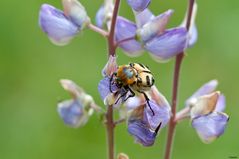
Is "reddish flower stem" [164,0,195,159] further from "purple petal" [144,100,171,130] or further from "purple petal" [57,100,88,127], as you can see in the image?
"purple petal" [57,100,88,127]

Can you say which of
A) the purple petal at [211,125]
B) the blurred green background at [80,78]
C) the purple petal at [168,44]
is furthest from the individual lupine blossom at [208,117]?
the blurred green background at [80,78]

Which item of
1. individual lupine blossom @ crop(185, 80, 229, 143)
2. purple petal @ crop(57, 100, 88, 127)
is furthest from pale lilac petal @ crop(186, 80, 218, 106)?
purple petal @ crop(57, 100, 88, 127)

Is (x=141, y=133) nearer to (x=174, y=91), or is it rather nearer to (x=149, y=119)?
(x=149, y=119)

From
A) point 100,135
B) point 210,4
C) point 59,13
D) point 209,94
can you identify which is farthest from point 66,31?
point 210,4

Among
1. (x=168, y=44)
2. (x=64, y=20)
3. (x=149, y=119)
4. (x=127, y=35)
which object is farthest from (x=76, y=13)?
(x=149, y=119)

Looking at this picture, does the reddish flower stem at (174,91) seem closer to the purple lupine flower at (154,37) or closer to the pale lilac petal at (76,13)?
the purple lupine flower at (154,37)

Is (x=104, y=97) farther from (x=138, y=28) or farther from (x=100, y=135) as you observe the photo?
(x=100, y=135)
